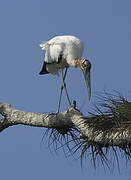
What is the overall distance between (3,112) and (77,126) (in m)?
1.17

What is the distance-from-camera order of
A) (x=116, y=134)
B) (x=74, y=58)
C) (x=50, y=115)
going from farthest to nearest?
(x=74, y=58) → (x=50, y=115) → (x=116, y=134)

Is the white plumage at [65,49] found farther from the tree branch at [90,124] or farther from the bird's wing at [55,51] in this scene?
the tree branch at [90,124]

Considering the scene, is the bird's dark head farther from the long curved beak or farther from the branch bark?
the branch bark

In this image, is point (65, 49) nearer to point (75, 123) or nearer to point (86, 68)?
point (86, 68)

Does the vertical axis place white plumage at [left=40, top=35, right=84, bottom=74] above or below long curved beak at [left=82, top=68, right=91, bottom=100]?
above

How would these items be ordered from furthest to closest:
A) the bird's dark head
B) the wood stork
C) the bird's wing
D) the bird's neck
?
the bird's wing, the wood stork, the bird's neck, the bird's dark head

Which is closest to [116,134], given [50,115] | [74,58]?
[50,115]

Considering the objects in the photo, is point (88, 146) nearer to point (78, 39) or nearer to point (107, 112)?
point (107, 112)

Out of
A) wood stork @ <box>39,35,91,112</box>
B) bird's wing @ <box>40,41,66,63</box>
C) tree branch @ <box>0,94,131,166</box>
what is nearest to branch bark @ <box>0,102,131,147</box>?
tree branch @ <box>0,94,131,166</box>

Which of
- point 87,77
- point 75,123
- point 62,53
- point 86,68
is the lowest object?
point 75,123

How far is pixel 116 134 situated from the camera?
6234 millimetres

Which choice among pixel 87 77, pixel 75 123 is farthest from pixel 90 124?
pixel 87 77

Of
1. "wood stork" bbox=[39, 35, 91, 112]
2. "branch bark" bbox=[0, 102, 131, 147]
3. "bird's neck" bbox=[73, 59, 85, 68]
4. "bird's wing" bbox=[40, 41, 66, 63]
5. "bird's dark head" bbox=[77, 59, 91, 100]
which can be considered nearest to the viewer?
"branch bark" bbox=[0, 102, 131, 147]

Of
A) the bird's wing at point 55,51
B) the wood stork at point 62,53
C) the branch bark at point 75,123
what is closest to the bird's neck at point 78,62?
the wood stork at point 62,53
